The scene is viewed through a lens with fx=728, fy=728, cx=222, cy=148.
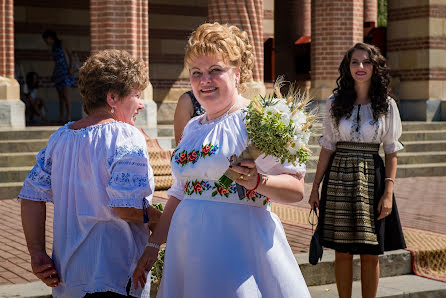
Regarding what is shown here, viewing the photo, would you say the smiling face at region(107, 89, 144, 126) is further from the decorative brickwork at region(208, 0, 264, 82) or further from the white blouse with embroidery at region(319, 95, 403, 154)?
the decorative brickwork at region(208, 0, 264, 82)

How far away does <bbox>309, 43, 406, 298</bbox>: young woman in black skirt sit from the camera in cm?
503

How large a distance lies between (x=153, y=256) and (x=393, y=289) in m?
3.45

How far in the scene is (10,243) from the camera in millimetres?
6957

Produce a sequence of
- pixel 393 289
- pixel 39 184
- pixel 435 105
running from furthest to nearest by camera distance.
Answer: pixel 435 105, pixel 393 289, pixel 39 184

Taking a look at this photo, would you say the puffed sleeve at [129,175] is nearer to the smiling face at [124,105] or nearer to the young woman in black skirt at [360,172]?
the smiling face at [124,105]

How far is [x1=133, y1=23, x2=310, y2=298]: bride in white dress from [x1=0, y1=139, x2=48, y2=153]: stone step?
873cm

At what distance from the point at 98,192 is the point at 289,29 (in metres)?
21.8

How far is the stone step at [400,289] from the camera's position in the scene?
19.3 feet

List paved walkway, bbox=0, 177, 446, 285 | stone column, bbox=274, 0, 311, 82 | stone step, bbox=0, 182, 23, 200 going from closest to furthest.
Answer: paved walkway, bbox=0, 177, 446, 285, stone step, bbox=0, 182, 23, 200, stone column, bbox=274, 0, 311, 82

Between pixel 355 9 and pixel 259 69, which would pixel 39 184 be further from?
pixel 355 9

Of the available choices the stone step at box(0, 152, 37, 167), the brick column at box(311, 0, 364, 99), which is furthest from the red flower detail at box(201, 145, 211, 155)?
the brick column at box(311, 0, 364, 99)

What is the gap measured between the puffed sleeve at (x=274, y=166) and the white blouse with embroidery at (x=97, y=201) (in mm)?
495

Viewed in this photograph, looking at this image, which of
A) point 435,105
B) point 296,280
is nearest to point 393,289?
point 296,280

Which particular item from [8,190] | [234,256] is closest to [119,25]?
[8,190]
